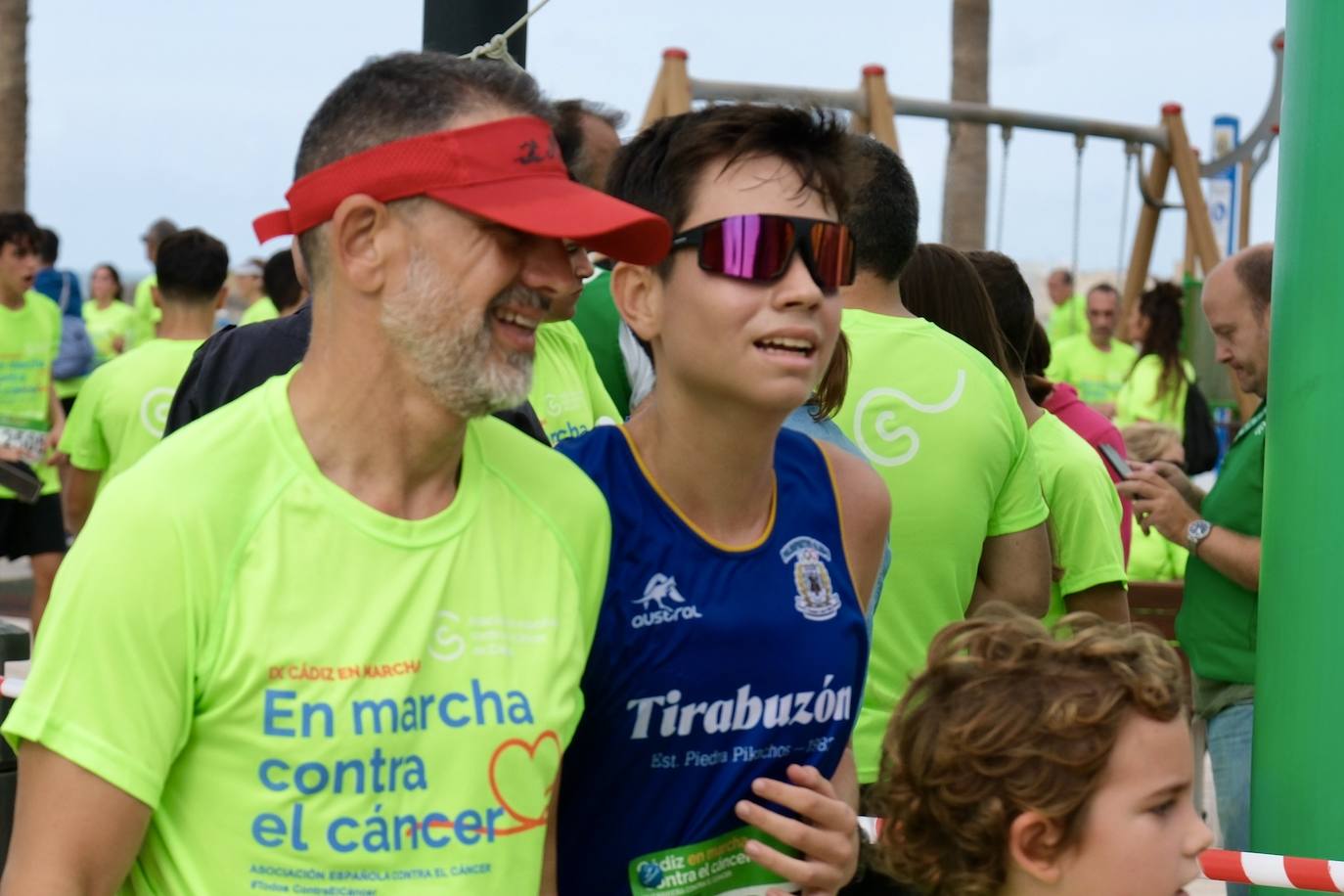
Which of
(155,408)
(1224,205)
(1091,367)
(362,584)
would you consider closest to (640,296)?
(362,584)

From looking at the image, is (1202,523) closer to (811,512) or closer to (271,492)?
(811,512)

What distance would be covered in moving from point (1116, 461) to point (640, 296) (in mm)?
2909

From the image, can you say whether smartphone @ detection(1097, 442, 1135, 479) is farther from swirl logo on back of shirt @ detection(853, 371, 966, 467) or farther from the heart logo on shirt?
the heart logo on shirt

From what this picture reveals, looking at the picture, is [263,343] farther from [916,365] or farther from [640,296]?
[916,365]

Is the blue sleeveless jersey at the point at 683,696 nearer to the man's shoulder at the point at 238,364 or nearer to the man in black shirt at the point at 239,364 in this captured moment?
the man in black shirt at the point at 239,364

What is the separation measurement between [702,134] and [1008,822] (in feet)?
3.21

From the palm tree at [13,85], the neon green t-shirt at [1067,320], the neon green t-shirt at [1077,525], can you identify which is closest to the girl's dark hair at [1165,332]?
the neon green t-shirt at [1067,320]

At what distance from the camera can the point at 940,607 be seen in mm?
3684

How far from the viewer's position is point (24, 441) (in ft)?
28.2

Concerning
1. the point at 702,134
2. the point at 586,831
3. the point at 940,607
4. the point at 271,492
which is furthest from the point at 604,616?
the point at 940,607

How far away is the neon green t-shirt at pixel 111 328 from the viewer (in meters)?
15.7

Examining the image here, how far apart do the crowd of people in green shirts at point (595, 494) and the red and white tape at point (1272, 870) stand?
25.4 inches

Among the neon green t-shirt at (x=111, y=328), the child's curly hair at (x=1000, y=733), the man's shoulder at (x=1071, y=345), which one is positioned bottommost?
the neon green t-shirt at (x=111, y=328)

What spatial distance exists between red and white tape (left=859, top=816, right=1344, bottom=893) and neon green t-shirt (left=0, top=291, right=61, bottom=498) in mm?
6618
